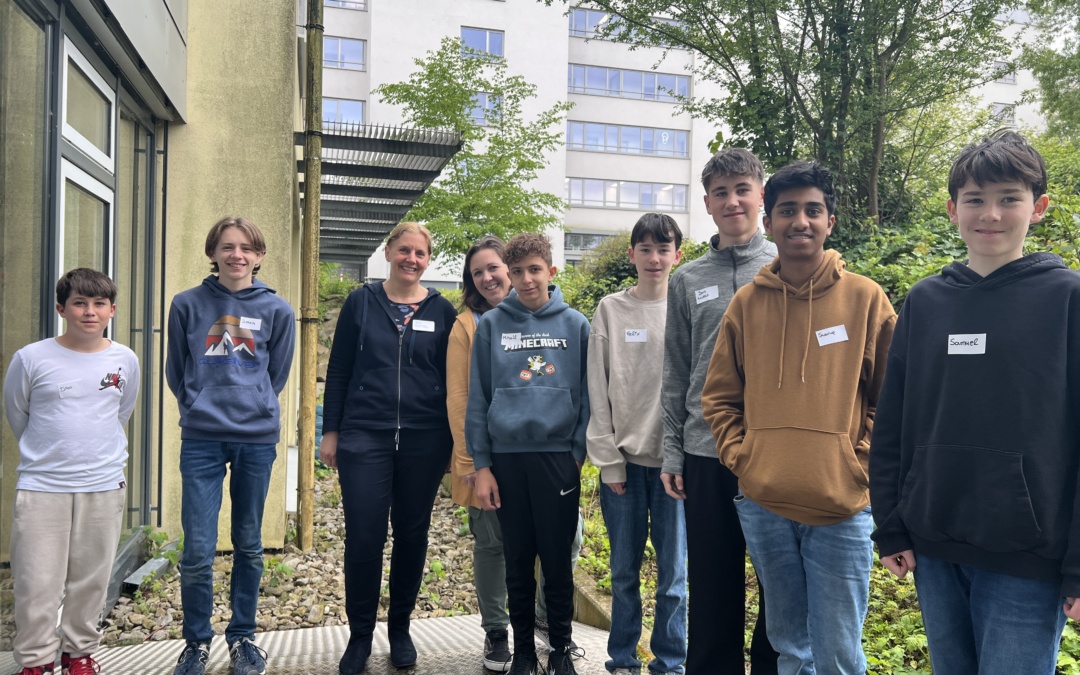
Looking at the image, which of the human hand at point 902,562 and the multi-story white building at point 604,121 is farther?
the multi-story white building at point 604,121

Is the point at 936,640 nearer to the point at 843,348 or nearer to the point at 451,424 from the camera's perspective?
the point at 843,348

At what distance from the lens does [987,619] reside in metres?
2.19

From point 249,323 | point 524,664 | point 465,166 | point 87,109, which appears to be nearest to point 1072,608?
point 524,664

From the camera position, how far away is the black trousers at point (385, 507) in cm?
400

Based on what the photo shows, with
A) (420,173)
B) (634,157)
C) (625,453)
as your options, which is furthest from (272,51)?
(634,157)

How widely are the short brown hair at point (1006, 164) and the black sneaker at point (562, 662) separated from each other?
8.49 ft

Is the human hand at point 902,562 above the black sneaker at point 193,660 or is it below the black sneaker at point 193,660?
above

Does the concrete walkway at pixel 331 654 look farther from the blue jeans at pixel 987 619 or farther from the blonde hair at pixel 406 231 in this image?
the blonde hair at pixel 406 231

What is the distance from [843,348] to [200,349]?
2.87 meters

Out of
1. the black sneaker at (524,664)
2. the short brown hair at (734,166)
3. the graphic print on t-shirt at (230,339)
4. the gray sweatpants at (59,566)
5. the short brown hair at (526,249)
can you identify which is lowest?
the black sneaker at (524,664)

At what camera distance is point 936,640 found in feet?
7.70

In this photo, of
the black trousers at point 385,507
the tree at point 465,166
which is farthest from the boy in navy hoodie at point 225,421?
the tree at point 465,166

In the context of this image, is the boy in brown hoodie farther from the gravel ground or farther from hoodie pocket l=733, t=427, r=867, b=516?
the gravel ground

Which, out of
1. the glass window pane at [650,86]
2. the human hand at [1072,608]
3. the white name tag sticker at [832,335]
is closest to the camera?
the human hand at [1072,608]
